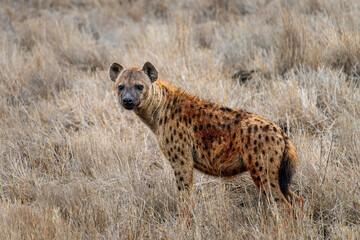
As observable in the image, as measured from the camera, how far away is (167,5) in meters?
12.3

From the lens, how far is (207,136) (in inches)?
153

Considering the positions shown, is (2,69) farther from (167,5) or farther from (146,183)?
(167,5)

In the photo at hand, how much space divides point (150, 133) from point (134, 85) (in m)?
1.58

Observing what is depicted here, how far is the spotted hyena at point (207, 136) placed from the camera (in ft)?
11.5

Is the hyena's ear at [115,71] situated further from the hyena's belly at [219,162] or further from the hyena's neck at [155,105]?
the hyena's belly at [219,162]

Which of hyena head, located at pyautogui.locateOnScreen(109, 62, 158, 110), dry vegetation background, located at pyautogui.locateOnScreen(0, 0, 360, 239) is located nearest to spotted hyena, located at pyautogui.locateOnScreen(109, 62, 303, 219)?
hyena head, located at pyautogui.locateOnScreen(109, 62, 158, 110)

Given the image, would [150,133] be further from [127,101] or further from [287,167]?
[287,167]

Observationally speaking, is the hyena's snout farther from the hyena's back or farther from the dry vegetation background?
the dry vegetation background

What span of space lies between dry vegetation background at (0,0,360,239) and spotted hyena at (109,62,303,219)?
0.28 meters

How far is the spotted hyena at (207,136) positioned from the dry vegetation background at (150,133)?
0.90 ft

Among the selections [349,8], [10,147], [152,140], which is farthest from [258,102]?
[349,8]

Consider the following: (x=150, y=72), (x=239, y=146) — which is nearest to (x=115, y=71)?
(x=150, y=72)

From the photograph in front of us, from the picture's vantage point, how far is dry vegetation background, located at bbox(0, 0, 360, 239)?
3592mm

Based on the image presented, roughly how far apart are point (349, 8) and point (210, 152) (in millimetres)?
5871
